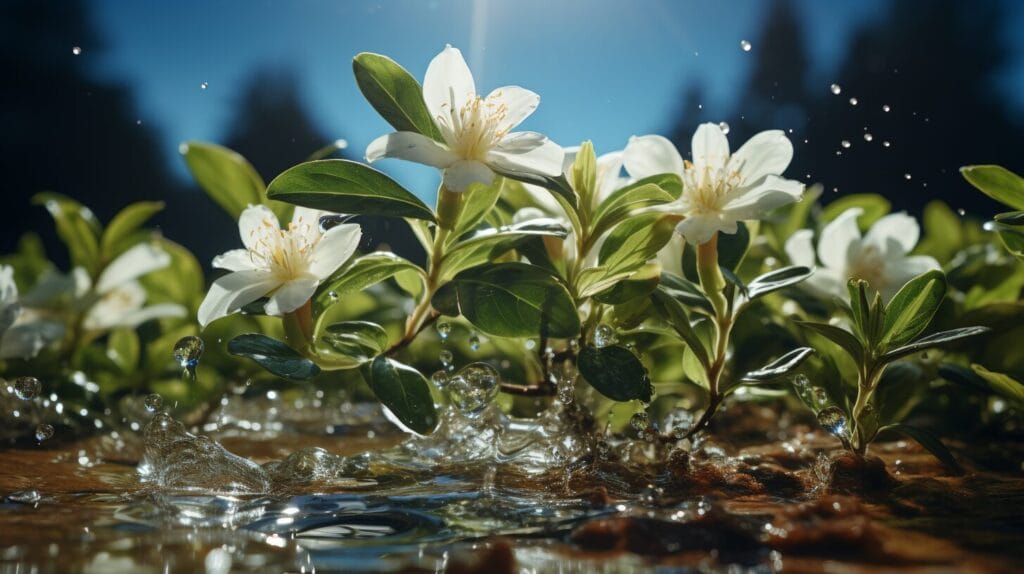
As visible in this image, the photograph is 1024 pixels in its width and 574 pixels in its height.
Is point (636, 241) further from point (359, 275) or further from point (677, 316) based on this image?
point (359, 275)

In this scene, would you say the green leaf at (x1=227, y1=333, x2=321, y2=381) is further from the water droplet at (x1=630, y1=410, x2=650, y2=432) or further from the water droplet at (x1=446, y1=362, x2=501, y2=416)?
the water droplet at (x1=630, y1=410, x2=650, y2=432)

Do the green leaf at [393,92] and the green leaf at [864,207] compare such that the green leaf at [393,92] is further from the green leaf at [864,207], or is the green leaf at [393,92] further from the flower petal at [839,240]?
the green leaf at [864,207]

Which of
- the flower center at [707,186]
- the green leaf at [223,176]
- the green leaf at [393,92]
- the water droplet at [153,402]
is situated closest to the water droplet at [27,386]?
the water droplet at [153,402]

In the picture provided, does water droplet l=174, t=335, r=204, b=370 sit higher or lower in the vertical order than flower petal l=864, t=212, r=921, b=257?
lower

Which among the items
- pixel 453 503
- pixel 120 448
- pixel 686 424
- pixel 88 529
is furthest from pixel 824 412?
pixel 120 448

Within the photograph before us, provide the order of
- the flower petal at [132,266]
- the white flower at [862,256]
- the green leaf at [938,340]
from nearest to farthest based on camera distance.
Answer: the green leaf at [938,340] < the white flower at [862,256] < the flower petal at [132,266]

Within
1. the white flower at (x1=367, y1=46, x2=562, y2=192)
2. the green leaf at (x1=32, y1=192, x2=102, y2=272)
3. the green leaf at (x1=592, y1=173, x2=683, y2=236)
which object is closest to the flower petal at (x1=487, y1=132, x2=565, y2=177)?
the white flower at (x1=367, y1=46, x2=562, y2=192)

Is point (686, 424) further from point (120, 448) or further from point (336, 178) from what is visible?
point (120, 448)
